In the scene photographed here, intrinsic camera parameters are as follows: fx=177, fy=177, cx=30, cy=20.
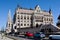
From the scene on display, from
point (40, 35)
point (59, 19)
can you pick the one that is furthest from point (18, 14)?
point (40, 35)

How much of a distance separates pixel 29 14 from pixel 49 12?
1834 centimetres

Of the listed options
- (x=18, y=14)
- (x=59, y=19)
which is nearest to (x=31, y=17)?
(x=18, y=14)

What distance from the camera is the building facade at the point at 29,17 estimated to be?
377 ft

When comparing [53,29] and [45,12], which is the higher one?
[45,12]

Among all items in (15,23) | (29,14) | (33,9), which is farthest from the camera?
(33,9)

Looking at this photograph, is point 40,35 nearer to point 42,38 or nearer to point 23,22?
point 42,38

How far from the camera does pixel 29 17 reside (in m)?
120

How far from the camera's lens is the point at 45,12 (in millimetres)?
130500

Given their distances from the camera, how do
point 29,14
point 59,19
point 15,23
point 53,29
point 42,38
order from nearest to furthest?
point 42,38 → point 59,19 → point 53,29 → point 15,23 → point 29,14

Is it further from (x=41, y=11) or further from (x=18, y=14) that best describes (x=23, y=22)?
(x=41, y=11)

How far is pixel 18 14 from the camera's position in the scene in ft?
382

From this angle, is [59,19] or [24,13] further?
[24,13]

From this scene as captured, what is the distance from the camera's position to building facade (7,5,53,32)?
115 m

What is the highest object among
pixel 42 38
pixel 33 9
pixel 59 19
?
pixel 33 9
